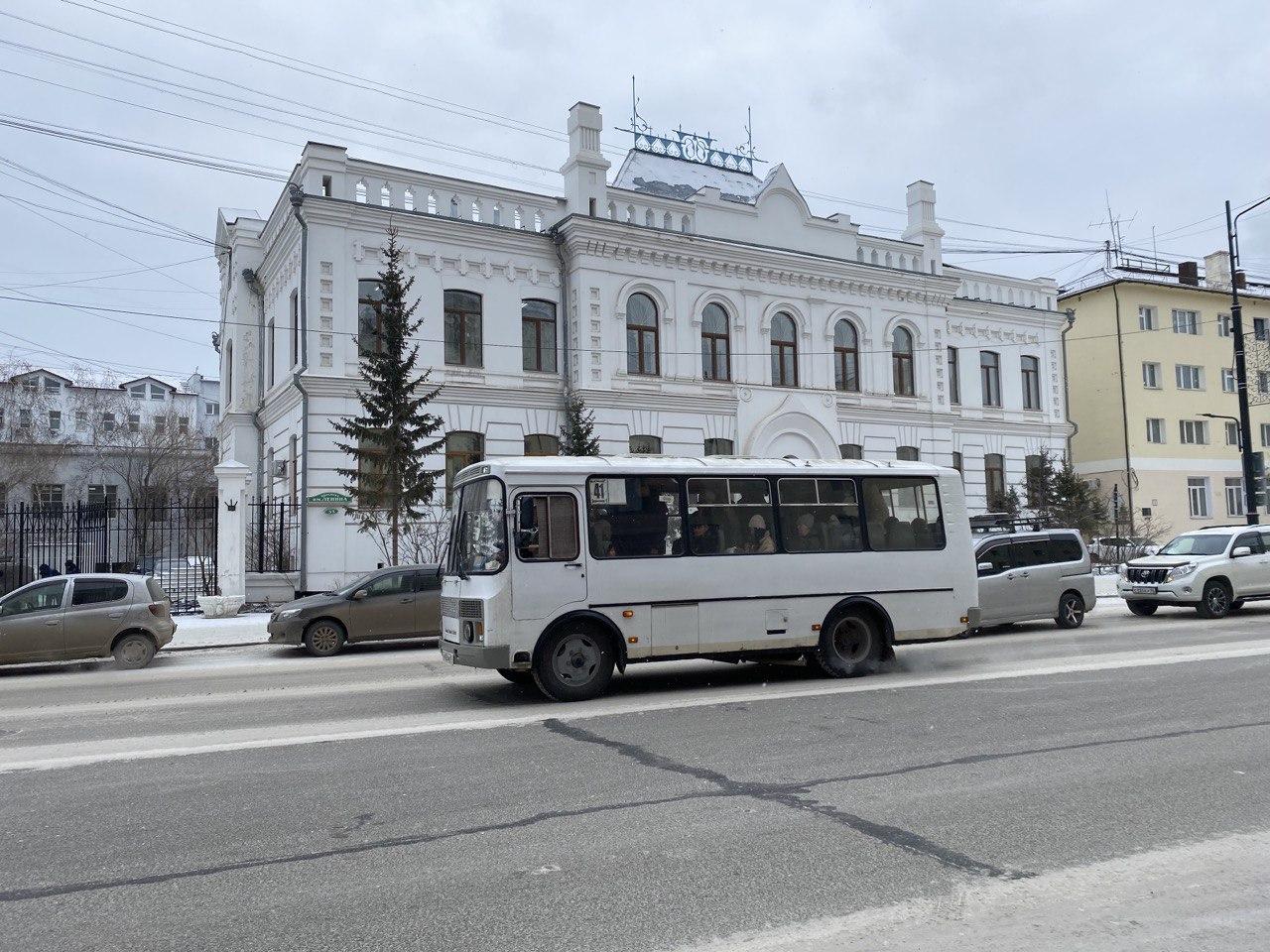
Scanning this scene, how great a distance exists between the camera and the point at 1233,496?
47344 millimetres

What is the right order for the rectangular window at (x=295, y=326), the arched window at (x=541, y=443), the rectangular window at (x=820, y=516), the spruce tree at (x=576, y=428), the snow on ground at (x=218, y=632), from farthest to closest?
the arched window at (x=541, y=443) < the rectangular window at (x=295, y=326) < the spruce tree at (x=576, y=428) < the snow on ground at (x=218, y=632) < the rectangular window at (x=820, y=516)

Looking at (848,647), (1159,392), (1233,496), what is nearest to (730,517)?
(848,647)

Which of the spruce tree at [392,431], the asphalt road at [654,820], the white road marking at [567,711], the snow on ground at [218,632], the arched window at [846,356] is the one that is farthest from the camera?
the arched window at [846,356]

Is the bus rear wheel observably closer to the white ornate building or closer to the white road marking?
the white road marking

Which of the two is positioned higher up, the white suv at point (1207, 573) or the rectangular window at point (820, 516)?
the rectangular window at point (820, 516)

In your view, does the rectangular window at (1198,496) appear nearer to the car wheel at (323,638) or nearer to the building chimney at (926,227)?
the building chimney at (926,227)

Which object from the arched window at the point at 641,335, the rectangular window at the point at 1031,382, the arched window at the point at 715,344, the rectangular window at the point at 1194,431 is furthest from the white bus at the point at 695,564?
the rectangular window at the point at 1194,431

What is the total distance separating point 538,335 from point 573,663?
19.2m

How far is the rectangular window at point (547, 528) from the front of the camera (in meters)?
10.9

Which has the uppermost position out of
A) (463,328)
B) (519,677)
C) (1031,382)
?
(463,328)

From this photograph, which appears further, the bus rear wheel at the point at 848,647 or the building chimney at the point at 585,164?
the building chimney at the point at 585,164

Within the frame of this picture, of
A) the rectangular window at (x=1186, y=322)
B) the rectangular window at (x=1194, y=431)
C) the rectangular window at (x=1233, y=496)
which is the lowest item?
the rectangular window at (x=1233, y=496)

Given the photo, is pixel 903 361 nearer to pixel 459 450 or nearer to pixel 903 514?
pixel 459 450

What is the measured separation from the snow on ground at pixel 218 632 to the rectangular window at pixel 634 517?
418 inches
